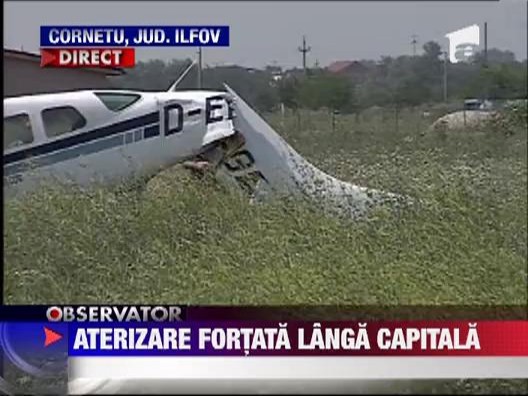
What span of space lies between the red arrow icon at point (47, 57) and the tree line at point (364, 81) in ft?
0.83

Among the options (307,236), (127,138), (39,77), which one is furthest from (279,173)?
(39,77)

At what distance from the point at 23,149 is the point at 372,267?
4.41ft

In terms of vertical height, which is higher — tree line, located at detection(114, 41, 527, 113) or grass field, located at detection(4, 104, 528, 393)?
tree line, located at detection(114, 41, 527, 113)

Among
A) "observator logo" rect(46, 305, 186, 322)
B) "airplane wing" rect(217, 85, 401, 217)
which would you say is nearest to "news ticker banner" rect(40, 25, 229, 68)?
"airplane wing" rect(217, 85, 401, 217)

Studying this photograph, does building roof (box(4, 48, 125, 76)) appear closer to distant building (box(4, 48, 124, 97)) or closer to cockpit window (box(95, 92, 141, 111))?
distant building (box(4, 48, 124, 97))

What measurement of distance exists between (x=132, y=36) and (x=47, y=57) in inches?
12.5

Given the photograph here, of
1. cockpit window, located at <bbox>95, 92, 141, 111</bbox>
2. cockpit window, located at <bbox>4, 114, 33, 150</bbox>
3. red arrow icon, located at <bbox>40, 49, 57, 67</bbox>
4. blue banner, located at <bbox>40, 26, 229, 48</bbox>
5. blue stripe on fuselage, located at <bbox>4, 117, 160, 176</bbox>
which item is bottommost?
blue stripe on fuselage, located at <bbox>4, 117, 160, 176</bbox>

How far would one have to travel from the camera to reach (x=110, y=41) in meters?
3.98

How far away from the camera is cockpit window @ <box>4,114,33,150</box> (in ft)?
13.4

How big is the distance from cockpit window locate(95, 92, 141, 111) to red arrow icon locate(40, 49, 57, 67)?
0.24 m

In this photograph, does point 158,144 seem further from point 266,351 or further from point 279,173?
point 266,351

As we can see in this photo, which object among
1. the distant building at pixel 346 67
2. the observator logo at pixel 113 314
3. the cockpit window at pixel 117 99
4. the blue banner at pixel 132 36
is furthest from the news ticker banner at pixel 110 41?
the observator logo at pixel 113 314

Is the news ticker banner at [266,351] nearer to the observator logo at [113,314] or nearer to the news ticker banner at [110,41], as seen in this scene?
the observator logo at [113,314]

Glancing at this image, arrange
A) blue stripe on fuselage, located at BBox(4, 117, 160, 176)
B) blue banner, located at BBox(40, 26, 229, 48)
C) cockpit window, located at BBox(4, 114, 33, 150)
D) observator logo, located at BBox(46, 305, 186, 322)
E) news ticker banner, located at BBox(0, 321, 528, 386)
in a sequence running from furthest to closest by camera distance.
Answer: blue stripe on fuselage, located at BBox(4, 117, 160, 176) < cockpit window, located at BBox(4, 114, 33, 150) < blue banner, located at BBox(40, 26, 229, 48) < observator logo, located at BBox(46, 305, 186, 322) < news ticker banner, located at BBox(0, 321, 528, 386)
